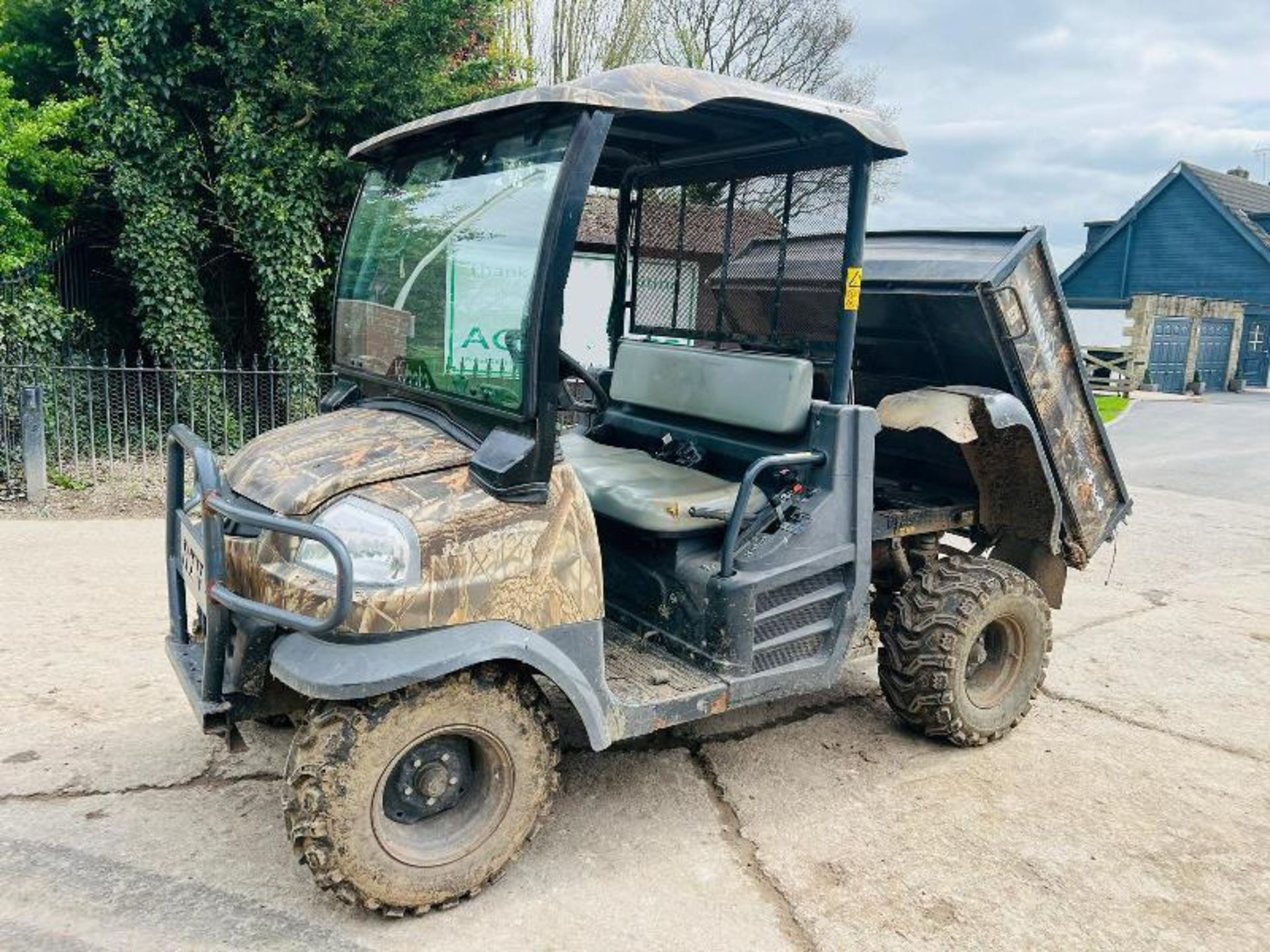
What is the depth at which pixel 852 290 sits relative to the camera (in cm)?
361

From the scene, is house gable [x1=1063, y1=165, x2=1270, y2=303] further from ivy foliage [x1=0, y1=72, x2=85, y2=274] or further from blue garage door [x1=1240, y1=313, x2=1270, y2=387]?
ivy foliage [x1=0, y1=72, x2=85, y2=274]

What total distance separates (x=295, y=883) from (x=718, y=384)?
7.92ft

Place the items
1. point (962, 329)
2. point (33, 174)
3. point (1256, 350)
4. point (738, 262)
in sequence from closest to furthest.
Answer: point (962, 329) < point (738, 262) < point (33, 174) < point (1256, 350)

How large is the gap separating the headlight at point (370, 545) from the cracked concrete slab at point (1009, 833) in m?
1.64

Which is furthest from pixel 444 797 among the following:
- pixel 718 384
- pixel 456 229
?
pixel 718 384

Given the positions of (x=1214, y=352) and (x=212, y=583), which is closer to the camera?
(x=212, y=583)

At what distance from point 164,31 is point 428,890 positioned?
8.99 m

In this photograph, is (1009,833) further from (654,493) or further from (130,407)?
(130,407)

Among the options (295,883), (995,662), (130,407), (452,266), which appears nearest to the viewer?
(295,883)

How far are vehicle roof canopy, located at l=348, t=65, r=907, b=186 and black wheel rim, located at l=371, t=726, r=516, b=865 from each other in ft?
6.23

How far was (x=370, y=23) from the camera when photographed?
9.50m

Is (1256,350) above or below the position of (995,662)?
above

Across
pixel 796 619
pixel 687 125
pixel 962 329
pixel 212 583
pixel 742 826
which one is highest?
pixel 687 125

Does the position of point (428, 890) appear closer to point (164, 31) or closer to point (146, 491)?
point (146, 491)
